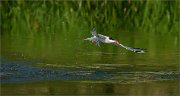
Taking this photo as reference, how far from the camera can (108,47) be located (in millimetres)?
10906

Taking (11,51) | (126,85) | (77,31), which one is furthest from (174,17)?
(126,85)

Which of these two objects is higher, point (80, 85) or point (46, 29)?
point (46, 29)

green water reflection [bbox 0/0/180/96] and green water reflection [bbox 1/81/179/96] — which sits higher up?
green water reflection [bbox 0/0/180/96]

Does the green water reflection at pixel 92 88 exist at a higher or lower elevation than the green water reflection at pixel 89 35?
lower

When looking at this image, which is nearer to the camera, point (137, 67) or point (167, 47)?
point (137, 67)

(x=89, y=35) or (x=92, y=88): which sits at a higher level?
(x=89, y=35)

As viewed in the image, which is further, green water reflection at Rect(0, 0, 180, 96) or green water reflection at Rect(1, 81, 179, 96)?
green water reflection at Rect(0, 0, 180, 96)

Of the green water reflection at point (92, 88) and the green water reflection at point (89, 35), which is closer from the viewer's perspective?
the green water reflection at point (92, 88)

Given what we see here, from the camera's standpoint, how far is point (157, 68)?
848cm

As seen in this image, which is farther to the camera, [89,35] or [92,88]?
[89,35]

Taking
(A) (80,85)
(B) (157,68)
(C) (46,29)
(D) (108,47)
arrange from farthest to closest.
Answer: (C) (46,29), (D) (108,47), (B) (157,68), (A) (80,85)

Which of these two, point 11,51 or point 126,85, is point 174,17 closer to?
point 11,51

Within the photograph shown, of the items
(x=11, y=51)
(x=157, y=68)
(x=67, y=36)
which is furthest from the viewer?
(x=67, y=36)

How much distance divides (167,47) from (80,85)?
355 cm
